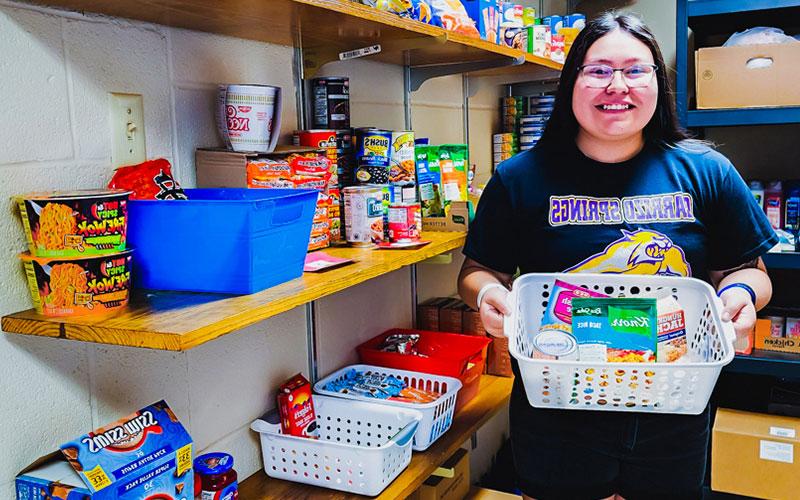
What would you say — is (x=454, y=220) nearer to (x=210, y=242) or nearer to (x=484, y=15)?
(x=484, y=15)

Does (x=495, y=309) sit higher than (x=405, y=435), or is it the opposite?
(x=495, y=309)

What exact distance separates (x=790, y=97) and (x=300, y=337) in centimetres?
182

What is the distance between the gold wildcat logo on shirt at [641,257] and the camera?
5.42 ft

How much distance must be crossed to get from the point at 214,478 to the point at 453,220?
985mm

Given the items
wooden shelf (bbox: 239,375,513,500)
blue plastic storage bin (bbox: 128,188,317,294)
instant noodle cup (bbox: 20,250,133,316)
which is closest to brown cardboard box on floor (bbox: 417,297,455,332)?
wooden shelf (bbox: 239,375,513,500)

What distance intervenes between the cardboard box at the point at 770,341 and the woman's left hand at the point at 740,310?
1.22 m

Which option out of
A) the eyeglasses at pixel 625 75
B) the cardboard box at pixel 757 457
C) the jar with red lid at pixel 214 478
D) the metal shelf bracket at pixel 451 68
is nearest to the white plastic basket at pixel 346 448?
the jar with red lid at pixel 214 478

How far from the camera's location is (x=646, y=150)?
5.65ft

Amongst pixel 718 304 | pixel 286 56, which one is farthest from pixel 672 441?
pixel 286 56

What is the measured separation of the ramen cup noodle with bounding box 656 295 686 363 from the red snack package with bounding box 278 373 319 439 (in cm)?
84

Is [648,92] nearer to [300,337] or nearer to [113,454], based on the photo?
[300,337]

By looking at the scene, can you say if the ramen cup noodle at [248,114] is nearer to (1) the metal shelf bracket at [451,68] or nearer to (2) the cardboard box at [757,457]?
(1) the metal shelf bracket at [451,68]

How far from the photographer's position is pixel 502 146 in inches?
120

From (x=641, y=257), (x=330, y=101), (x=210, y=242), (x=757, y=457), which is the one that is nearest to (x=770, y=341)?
(x=757, y=457)
